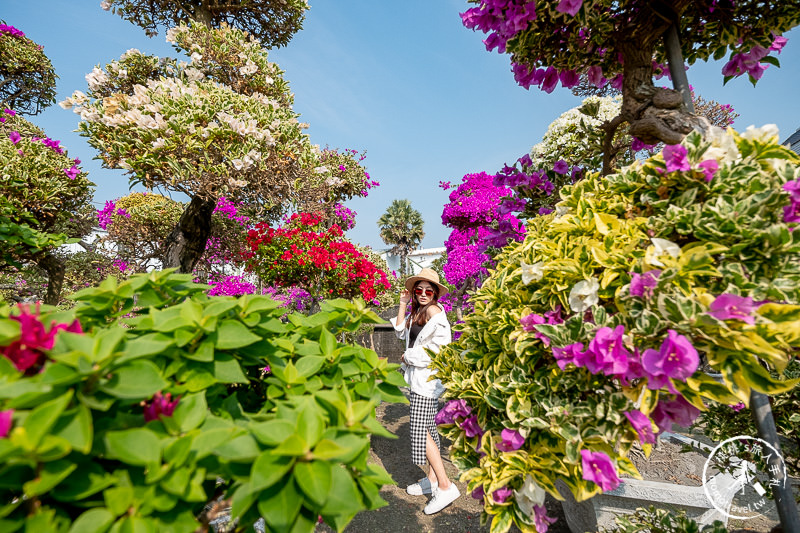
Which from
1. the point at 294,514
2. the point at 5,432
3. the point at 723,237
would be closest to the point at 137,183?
the point at 5,432

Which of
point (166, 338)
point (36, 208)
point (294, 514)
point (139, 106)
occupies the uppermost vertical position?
point (139, 106)

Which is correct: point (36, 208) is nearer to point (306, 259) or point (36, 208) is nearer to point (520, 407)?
point (306, 259)

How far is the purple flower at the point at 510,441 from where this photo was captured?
4.04 ft

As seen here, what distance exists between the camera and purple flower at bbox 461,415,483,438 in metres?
1.52

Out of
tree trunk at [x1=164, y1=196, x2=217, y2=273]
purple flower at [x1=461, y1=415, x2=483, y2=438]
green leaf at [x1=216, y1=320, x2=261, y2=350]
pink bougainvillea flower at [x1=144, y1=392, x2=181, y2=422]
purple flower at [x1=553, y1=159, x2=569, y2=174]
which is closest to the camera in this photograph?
pink bougainvillea flower at [x1=144, y1=392, x2=181, y2=422]

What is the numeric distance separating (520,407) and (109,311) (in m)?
1.42

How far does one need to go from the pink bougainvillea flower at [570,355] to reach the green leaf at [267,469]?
0.91 m

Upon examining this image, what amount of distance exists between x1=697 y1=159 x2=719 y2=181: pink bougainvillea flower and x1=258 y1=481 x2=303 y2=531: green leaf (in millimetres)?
1597

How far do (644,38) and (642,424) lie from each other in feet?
7.03

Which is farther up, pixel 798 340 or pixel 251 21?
pixel 251 21

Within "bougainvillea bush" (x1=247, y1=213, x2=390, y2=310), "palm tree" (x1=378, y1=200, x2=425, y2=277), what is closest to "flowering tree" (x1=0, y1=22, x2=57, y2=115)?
"bougainvillea bush" (x1=247, y1=213, x2=390, y2=310)

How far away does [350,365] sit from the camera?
111cm

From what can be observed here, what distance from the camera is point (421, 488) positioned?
11.8 ft

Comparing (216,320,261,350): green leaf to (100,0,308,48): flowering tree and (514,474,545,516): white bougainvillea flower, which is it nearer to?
(514,474,545,516): white bougainvillea flower
